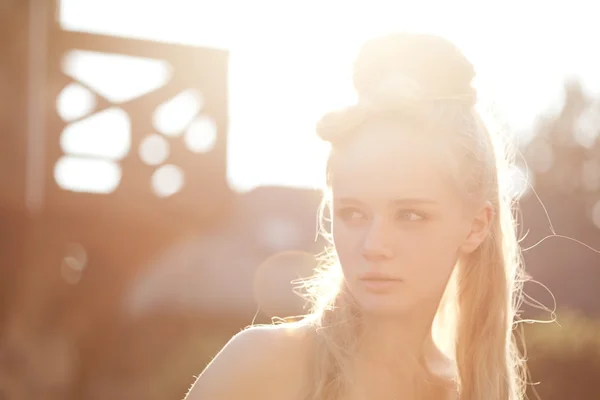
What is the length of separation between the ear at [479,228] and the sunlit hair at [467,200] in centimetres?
5

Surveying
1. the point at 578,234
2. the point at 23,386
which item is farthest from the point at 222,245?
the point at 578,234

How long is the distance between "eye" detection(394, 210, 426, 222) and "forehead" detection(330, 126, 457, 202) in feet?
0.19

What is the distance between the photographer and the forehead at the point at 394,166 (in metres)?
2.46

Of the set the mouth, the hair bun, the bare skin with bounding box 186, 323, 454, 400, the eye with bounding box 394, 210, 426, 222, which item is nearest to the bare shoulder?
the bare skin with bounding box 186, 323, 454, 400

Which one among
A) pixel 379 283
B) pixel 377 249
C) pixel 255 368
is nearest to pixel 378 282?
pixel 379 283

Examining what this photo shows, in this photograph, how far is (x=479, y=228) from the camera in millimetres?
2818

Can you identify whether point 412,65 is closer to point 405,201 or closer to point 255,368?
point 405,201

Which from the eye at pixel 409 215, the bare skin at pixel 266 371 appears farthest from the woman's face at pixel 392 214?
the bare skin at pixel 266 371

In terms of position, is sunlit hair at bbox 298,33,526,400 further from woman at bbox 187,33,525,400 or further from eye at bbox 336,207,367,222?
eye at bbox 336,207,367,222

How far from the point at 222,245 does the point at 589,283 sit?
27.0 feet

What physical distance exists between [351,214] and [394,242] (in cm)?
17

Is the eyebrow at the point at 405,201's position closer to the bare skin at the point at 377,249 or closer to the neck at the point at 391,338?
the bare skin at the point at 377,249

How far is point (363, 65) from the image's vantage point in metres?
2.66

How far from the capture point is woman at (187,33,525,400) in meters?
2.50
